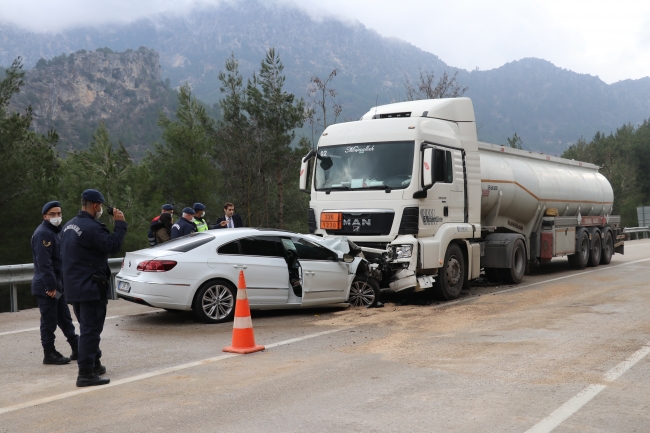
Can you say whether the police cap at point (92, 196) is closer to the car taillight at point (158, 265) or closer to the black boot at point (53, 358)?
the black boot at point (53, 358)

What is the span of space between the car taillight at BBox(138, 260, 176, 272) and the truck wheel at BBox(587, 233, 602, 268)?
14.3m

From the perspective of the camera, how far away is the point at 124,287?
9.71 m

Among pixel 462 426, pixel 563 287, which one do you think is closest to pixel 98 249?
pixel 462 426

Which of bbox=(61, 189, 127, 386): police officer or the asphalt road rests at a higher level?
bbox=(61, 189, 127, 386): police officer

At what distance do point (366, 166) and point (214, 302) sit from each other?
390cm

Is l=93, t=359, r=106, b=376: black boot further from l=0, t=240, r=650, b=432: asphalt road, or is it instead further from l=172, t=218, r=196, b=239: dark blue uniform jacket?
l=172, t=218, r=196, b=239: dark blue uniform jacket

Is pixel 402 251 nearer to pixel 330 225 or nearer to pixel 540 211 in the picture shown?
pixel 330 225

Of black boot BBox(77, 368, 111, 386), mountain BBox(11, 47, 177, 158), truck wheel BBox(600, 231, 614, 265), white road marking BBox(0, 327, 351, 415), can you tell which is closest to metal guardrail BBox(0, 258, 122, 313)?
white road marking BBox(0, 327, 351, 415)

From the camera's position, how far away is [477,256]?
13.5 m

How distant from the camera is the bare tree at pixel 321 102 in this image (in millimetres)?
33312

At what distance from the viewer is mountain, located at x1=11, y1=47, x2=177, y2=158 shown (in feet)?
454

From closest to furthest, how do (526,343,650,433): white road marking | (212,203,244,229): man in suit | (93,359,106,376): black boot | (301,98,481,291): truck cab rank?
(526,343,650,433): white road marking → (93,359,106,376): black boot → (301,98,481,291): truck cab → (212,203,244,229): man in suit

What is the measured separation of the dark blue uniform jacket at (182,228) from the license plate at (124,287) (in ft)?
7.44

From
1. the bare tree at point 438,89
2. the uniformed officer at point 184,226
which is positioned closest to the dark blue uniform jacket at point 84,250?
the uniformed officer at point 184,226
